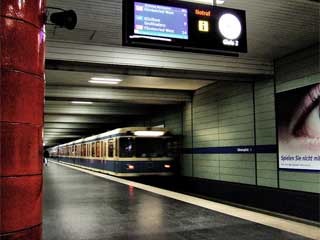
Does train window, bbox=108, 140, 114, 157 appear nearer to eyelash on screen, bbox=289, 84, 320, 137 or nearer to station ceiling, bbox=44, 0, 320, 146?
station ceiling, bbox=44, 0, 320, 146

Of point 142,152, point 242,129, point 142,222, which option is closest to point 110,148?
point 142,152

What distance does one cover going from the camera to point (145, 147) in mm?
17547

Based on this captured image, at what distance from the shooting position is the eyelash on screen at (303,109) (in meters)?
9.88

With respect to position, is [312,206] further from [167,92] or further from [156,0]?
[167,92]

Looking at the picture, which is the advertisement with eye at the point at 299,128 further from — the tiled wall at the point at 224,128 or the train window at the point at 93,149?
the train window at the point at 93,149

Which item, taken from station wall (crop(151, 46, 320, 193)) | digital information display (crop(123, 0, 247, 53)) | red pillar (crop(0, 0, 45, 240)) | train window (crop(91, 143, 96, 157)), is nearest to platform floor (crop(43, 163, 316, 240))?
red pillar (crop(0, 0, 45, 240))

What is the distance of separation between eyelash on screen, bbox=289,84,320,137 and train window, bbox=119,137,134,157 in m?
8.37

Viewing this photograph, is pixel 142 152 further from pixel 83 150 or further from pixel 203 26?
pixel 83 150

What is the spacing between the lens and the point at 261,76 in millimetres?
12031

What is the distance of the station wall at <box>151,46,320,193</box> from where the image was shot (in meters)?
10.5

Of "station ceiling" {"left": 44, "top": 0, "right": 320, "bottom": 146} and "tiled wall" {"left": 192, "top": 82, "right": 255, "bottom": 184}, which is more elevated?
"station ceiling" {"left": 44, "top": 0, "right": 320, "bottom": 146}

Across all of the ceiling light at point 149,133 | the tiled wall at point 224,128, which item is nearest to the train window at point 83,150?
the ceiling light at point 149,133

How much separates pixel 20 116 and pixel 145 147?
14623 mm

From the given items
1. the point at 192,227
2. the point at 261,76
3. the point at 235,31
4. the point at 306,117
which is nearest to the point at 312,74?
the point at 306,117
